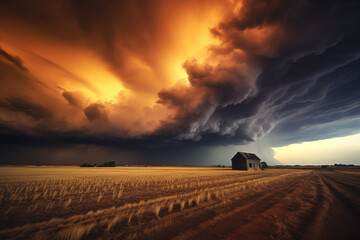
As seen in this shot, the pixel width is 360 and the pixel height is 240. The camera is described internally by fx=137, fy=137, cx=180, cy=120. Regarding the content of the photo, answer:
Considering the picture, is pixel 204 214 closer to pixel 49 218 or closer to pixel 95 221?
pixel 95 221

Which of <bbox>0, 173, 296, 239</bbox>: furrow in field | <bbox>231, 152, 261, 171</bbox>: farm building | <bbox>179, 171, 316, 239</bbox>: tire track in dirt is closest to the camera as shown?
<bbox>179, 171, 316, 239</bbox>: tire track in dirt

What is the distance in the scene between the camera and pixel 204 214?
20.4 ft

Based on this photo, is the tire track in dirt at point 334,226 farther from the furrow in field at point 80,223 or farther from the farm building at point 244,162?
the farm building at point 244,162

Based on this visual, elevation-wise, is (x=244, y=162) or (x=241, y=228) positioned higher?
(x=244, y=162)

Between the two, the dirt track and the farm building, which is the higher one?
the farm building

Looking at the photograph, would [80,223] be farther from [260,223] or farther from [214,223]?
[260,223]

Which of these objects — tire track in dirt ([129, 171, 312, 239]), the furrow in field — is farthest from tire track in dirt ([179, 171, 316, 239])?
the furrow in field

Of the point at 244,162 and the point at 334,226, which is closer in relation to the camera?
the point at 334,226

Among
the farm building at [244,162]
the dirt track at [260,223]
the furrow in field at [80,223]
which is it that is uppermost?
the farm building at [244,162]

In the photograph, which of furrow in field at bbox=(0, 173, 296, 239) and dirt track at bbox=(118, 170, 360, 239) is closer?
dirt track at bbox=(118, 170, 360, 239)

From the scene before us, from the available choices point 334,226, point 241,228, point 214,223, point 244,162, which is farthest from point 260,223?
point 244,162

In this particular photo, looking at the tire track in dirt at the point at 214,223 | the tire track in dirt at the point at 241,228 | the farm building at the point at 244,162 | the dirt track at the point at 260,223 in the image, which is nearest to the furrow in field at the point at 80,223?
the dirt track at the point at 260,223

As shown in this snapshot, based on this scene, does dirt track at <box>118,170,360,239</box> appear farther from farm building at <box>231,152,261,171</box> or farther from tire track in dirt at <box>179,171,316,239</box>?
farm building at <box>231,152,261,171</box>

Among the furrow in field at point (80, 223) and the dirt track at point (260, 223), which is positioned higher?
the dirt track at point (260, 223)
